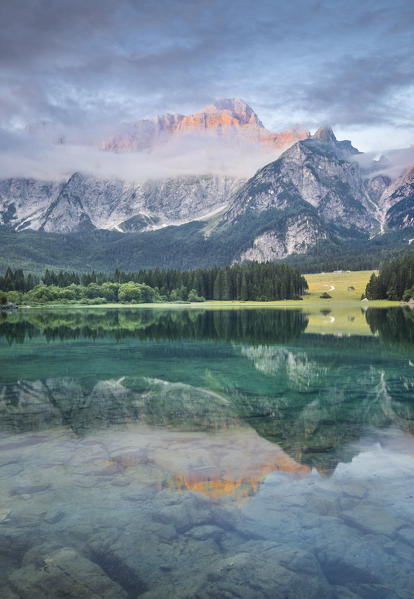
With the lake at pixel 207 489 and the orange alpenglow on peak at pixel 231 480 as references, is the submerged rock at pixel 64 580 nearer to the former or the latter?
the lake at pixel 207 489

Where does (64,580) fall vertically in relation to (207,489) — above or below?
above

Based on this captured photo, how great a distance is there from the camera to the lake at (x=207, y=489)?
950cm

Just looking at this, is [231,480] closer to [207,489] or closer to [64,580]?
[207,489]

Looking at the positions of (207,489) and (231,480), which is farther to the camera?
(231,480)

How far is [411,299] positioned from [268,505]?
19023cm

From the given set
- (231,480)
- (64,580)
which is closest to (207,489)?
(231,480)

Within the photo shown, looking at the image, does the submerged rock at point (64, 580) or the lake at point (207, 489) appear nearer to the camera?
the submerged rock at point (64, 580)

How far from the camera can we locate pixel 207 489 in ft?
44.9

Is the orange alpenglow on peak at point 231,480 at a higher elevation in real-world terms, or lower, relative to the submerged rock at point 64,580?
lower

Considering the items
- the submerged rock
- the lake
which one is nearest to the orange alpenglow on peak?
the lake

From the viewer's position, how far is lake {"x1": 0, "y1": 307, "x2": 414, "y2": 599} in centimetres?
950

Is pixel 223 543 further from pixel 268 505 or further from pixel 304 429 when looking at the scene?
pixel 304 429

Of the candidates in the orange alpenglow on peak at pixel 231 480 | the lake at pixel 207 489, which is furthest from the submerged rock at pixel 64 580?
the orange alpenglow on peak at pixel 231 480

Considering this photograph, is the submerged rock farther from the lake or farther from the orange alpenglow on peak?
the orange alpenglow on peak
